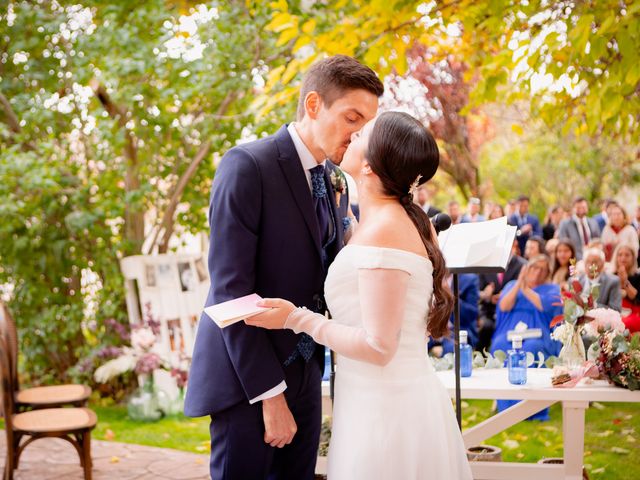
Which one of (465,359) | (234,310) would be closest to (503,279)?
(465,359)

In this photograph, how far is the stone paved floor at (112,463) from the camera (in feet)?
15.6

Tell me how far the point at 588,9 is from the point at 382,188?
2111 millimetres

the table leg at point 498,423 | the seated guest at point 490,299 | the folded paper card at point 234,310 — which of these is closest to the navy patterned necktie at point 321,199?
the folded paper card at point 234,310

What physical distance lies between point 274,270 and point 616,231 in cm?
830

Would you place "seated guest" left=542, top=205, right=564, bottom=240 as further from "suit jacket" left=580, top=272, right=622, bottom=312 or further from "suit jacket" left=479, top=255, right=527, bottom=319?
"suit jacket" left=580, top=272, right=622, bottom=312

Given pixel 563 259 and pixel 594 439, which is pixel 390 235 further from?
pixel 563 259

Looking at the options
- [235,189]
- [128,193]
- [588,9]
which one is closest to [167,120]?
[128,193]

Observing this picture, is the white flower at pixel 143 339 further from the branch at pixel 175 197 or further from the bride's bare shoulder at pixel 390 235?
the bride's bare shoulder at pixel 390 235

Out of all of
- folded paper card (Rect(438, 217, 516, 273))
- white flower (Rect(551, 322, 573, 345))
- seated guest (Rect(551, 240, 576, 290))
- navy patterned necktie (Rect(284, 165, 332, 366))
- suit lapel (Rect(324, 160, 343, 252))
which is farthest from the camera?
seated guest (Rect(551, 240, 576, 290))

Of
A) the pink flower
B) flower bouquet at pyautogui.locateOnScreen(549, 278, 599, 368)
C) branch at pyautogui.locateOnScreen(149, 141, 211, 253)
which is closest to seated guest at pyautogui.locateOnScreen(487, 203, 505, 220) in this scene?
branch at pyautogui.locateOnScreen(149, 141, 211, 253)

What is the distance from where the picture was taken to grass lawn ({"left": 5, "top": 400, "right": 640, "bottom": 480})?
4855 millimetres

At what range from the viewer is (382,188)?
81.4 inches

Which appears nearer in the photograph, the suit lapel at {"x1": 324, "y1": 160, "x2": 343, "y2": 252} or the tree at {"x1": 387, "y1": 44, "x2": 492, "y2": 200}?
the suit lapel at {"x1": 324, "y1": 160, "x2": 343, "y2": 252}

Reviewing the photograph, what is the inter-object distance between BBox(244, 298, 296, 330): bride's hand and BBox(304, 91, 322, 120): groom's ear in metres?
0.59
